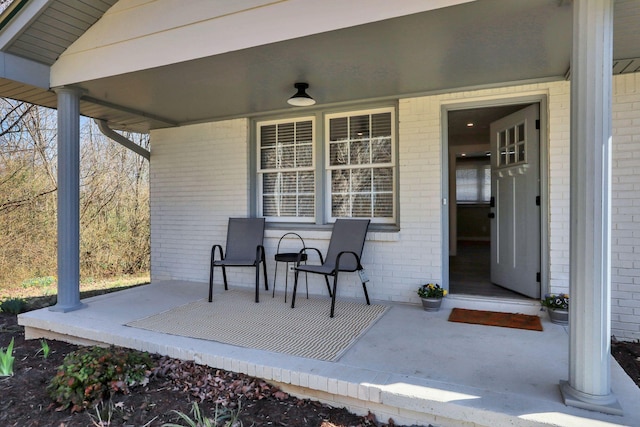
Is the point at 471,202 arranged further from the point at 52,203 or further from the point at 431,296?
the point at 52,203

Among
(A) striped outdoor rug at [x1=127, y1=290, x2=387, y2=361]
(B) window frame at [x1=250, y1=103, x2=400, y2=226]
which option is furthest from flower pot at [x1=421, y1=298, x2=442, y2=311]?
(B) window frame at [x1=250, y1=103, x2=400, y2=226]

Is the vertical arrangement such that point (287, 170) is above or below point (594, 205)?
above

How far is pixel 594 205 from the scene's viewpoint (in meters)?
1.88

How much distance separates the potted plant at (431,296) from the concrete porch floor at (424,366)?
9 cm

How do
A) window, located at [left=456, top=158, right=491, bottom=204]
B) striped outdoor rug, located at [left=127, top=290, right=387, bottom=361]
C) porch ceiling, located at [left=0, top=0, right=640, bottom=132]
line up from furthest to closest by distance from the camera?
1. window, located at [left=456, top=158, right=491, bottom=204]
2. striped outdoor rug, located at [left=127, top=290, right=387, bottom=361]
3. porch ceiling, located at [left=0, top=0, right=640, bottom=132]

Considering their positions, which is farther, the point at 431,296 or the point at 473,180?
the point at 473,180

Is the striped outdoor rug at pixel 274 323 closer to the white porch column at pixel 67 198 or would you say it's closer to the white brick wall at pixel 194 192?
the white porch column at pixel 67 198

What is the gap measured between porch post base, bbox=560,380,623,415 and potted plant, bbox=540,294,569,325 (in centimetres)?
144

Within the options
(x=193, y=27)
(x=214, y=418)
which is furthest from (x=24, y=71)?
(x=214, y=418)

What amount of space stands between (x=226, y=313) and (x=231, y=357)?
3.76 ft

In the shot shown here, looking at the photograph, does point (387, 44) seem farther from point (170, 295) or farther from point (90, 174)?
point (90, 174)

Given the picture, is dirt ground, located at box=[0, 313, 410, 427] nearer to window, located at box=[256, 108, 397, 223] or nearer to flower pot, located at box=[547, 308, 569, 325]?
flower pot, located at box=[547, 308, 569, 325]

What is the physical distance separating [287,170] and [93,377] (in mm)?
3150

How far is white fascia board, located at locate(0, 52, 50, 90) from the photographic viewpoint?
134 inches
